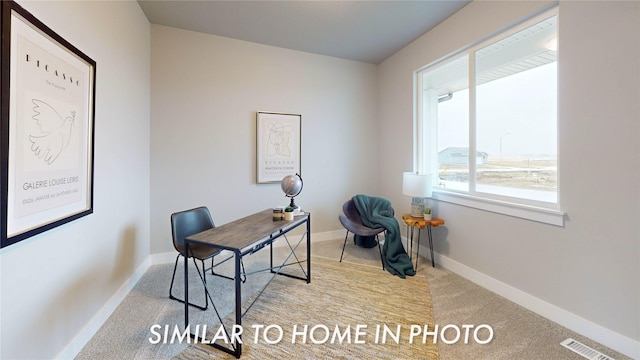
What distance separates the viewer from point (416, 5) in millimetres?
2639

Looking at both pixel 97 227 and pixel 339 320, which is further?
pixel 339 320

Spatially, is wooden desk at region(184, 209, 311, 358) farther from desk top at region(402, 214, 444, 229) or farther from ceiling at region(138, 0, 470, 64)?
ceiling at region(138, 0, 470, 64)

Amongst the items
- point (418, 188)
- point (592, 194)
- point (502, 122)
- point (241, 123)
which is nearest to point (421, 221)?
point (418, 188)

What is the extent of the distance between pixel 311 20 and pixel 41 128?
2639mm

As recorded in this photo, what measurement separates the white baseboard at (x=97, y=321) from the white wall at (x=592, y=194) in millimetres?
3398

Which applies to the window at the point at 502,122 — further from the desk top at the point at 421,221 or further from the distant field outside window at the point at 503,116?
the desk top at the point at 421,221

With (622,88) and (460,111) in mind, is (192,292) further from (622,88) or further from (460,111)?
(622,88)

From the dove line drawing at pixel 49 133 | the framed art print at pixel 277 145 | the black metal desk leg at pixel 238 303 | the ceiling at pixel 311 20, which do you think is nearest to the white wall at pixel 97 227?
the dove line drawing at pixel 49 133

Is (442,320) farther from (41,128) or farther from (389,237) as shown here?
(41,128)

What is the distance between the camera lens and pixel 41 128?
4.37 ft

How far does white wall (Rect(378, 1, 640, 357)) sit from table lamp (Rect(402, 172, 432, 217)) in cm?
72

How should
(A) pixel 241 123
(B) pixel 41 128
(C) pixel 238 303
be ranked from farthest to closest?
(A) pixel 241 123, (C) pixel 238 303, (B) pixel 41 128

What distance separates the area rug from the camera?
170 centimetres

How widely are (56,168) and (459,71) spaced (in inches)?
147
